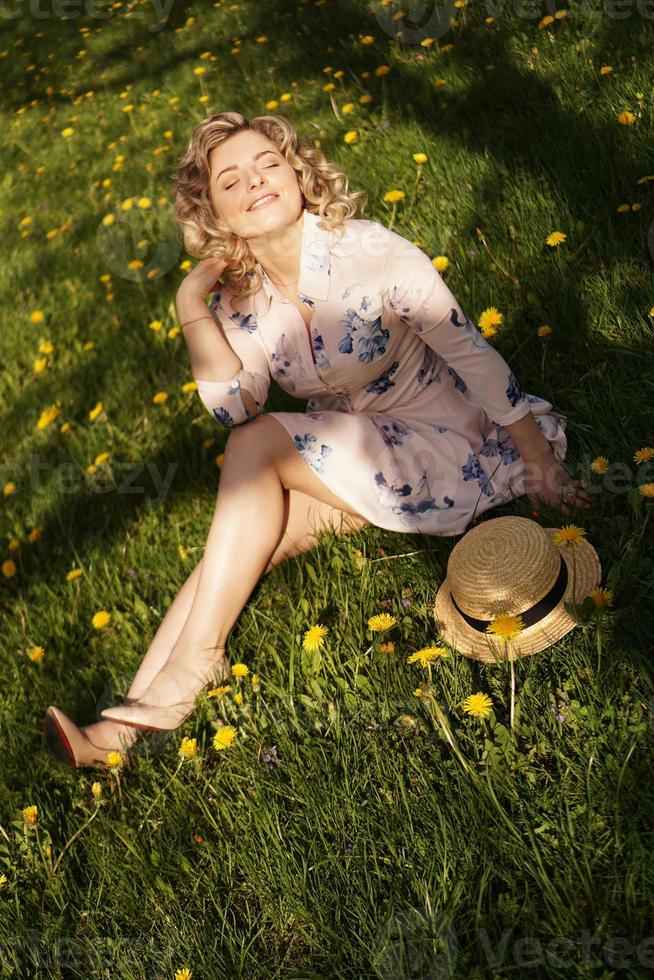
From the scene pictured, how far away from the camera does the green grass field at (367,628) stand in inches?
63.7

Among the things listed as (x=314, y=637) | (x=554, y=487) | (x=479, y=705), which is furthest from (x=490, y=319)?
(x=479, y=705)

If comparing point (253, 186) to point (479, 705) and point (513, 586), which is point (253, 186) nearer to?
point (513, 586)

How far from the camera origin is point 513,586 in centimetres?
181

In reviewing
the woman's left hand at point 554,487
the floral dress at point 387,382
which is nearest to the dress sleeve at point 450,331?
the floral dress at point 387,382

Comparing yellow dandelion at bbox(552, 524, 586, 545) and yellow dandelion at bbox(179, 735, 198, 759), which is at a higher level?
yellow dandelion at bbox(552, 524, 586, 545)

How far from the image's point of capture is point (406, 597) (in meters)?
2.23

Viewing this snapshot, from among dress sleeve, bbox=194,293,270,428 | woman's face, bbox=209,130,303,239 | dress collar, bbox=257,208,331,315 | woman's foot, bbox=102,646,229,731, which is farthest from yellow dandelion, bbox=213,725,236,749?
woman's face, bbox=209,130,303,239

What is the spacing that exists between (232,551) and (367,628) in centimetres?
38

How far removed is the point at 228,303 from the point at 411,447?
638 mm

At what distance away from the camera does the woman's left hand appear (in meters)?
2.16

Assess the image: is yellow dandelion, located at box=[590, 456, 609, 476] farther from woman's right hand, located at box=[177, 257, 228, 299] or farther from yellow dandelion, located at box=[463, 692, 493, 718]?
woman's right hand, located at box=[177, 257, 228, 299]

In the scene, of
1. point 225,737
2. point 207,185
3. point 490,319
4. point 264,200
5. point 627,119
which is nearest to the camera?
point 225,737

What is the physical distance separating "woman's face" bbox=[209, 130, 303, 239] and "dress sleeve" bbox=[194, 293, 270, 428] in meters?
0.28

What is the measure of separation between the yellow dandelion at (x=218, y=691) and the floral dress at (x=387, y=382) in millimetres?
546
